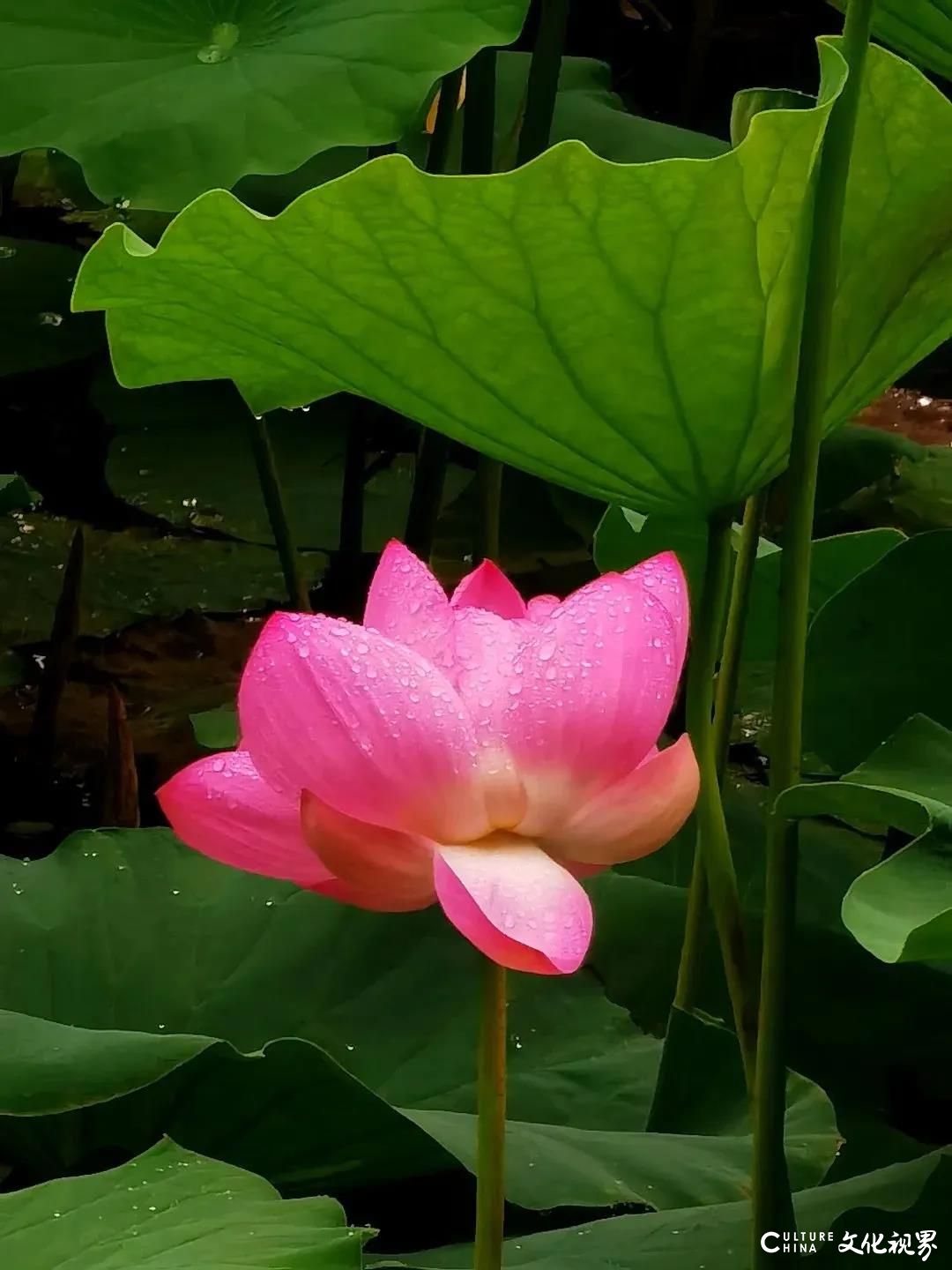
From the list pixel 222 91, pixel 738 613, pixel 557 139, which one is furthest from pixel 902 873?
pixel 557 139

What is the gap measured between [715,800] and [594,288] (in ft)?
0.46

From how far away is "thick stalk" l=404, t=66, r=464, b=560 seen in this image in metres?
0.95

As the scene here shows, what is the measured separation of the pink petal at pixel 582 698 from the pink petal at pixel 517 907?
0.01 meters

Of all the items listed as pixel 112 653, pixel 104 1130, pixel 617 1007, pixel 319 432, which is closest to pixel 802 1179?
pixel 617 1007

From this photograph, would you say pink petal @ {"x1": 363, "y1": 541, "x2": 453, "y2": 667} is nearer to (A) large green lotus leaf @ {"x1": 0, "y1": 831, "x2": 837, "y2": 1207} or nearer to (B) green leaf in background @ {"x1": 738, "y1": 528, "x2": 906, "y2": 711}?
(A) large green lotus leaf @ {"x1": 0, "y1": 831, "x2": 837, "y2": 1207}

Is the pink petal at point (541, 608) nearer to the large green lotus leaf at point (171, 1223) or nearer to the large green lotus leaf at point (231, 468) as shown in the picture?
the large green lotus leaf at point (171, 1223)

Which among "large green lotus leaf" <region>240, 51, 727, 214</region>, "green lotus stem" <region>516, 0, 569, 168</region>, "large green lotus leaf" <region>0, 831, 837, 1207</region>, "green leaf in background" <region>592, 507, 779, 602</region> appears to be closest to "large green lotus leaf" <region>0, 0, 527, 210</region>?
"green lotus stem" <region>516, 0, 569, 168</region>

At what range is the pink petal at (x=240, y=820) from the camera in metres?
0.28

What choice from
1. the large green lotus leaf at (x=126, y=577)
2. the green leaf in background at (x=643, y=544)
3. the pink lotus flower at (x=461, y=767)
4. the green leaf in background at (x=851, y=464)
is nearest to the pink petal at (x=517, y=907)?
the pink lotus flower at (x=461, y=767)

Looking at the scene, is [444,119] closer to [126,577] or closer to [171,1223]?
[126,577]

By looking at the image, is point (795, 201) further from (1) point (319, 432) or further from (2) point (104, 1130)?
(1) point (319, 432)

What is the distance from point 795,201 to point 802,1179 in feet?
1.06

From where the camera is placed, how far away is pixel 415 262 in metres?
0.36

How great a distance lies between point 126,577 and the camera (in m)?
1.26
